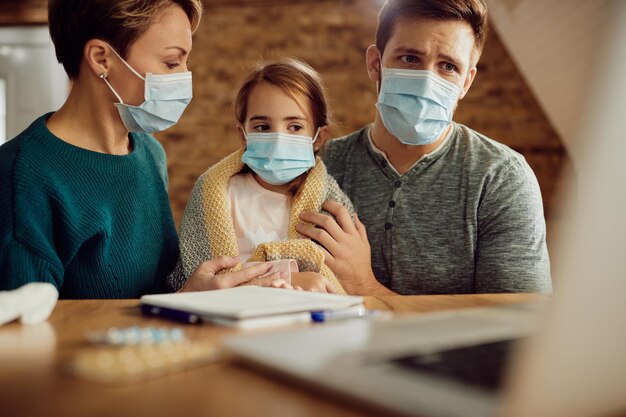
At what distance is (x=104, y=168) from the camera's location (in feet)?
4.39

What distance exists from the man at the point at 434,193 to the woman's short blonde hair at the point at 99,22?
1.90 feet

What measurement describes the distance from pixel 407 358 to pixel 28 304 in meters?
0.50

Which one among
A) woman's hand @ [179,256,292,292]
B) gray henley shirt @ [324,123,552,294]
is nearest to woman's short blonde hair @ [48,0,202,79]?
woman's hand @ [179,256,292,292]

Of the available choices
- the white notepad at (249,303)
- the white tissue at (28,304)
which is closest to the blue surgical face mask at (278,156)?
the white notepad at (249,303)

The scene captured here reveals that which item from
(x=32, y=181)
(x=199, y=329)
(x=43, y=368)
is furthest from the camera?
(x=32, y=181)

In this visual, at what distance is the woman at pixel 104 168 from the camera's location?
1.14 metres

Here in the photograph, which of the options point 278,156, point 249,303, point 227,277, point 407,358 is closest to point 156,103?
point 278,156

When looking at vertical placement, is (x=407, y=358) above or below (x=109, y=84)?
below

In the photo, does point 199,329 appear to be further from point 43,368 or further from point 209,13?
point 209,13

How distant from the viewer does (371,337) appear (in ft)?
1.79

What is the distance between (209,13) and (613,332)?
3.88 meters

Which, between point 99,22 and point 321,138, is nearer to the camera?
point 99,22

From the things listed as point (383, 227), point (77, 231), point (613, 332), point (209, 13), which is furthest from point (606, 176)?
point (209, 13)

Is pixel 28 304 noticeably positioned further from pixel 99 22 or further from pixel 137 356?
pixel 99 22
